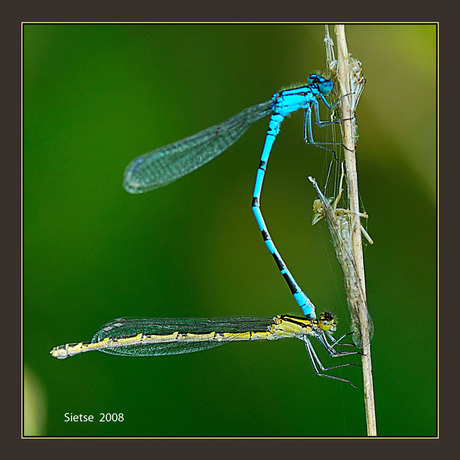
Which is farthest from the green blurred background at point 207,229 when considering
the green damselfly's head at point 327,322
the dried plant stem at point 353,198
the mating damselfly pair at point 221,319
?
the dried plant stem at point 353,198

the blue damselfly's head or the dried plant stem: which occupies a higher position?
the blue damselfly's head

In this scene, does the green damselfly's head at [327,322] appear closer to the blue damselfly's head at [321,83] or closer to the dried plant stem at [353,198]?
the dried plant stem at [353,198]

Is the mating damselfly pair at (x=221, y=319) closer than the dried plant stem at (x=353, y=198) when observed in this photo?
No

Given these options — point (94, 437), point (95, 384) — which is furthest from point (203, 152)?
point (94, 437)

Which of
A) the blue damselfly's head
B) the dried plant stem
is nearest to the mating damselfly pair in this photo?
the blue damselfly's head

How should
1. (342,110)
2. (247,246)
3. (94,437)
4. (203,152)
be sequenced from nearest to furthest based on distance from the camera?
1. (342,110)
2. (203,152)
3. (94,437)
4. (247,246)

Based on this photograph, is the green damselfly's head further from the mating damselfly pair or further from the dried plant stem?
the dried plant stem

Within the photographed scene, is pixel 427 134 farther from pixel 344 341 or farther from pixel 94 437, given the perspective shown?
pixel 94 437

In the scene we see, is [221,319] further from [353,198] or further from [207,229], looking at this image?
[353,198]
